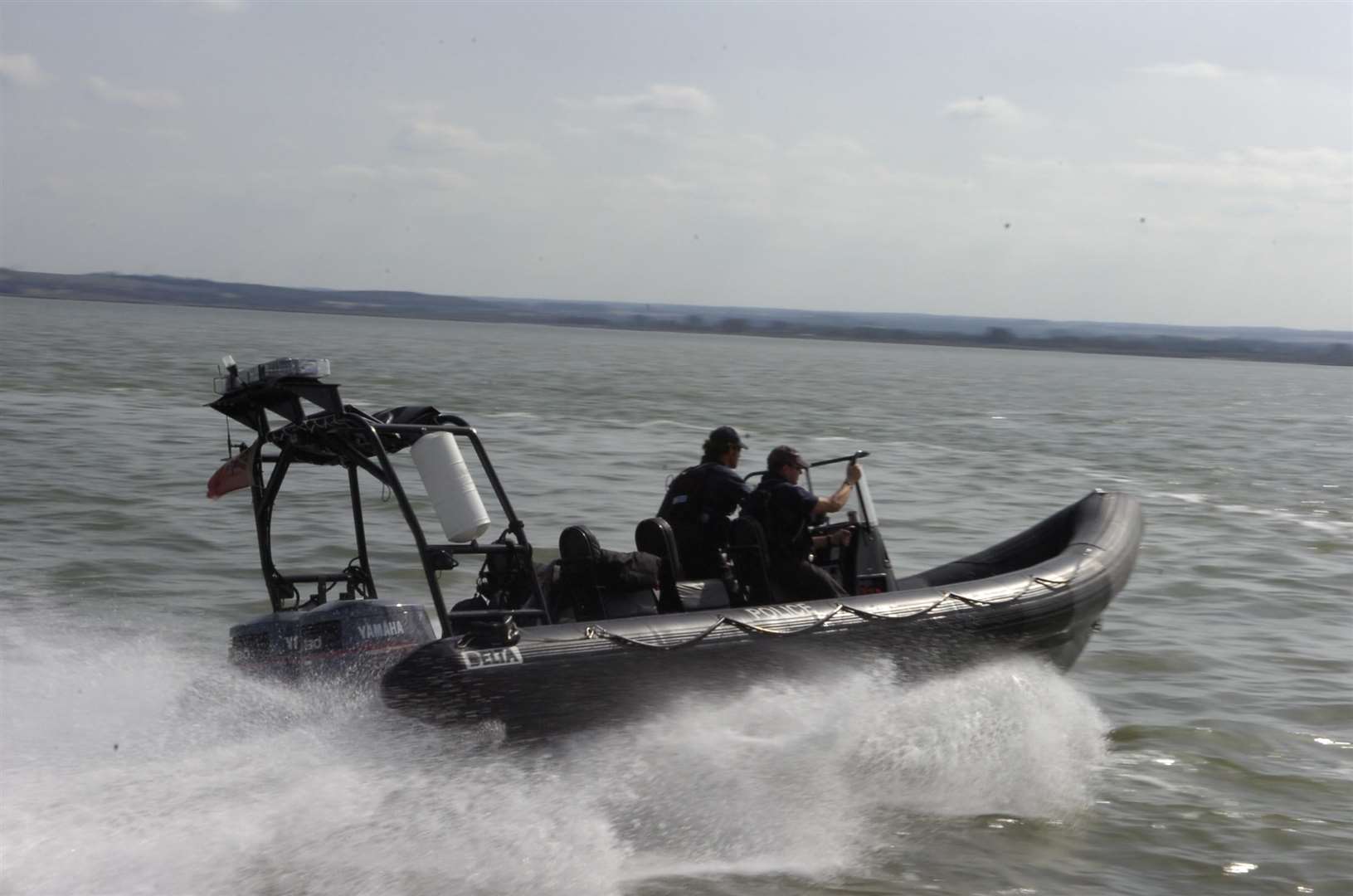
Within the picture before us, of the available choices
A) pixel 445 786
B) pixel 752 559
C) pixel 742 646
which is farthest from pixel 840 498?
pixel 445 786

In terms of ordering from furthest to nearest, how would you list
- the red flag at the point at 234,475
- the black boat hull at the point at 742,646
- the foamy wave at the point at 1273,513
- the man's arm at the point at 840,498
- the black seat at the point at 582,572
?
the foamy wave at the point at 1273,513 → the man's arm at the point at 840,498 → the black seat at the point at 582,572 → the red flag at the point at 234,475 → the black boat hull at the point at 742,646

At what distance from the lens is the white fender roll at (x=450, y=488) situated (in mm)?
4715

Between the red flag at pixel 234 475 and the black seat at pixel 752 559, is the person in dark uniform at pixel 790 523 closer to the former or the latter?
the black seat at pixel 752 559

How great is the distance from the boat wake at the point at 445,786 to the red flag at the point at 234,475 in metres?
0.66

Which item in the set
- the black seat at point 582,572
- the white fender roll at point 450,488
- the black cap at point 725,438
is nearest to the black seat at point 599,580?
the black seat at point 582,572

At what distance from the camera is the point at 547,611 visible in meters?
5.18

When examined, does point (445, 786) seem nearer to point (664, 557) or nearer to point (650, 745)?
point (650, 745)

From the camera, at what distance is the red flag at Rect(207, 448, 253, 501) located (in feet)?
17.1

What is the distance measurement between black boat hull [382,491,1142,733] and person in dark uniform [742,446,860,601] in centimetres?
30

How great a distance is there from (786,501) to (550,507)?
20.0ft

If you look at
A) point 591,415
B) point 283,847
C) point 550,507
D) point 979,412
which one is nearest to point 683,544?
point 283,847

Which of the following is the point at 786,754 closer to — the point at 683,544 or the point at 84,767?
the point at 683,544

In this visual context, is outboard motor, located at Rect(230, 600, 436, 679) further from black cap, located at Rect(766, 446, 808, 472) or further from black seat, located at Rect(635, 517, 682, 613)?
black cap, located at Rect(766, 446, 808, 472)

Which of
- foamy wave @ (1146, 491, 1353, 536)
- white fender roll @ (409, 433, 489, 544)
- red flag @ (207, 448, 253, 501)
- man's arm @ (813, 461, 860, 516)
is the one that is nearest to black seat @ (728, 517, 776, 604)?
man's arm @ (813, 461, 860, 516)
